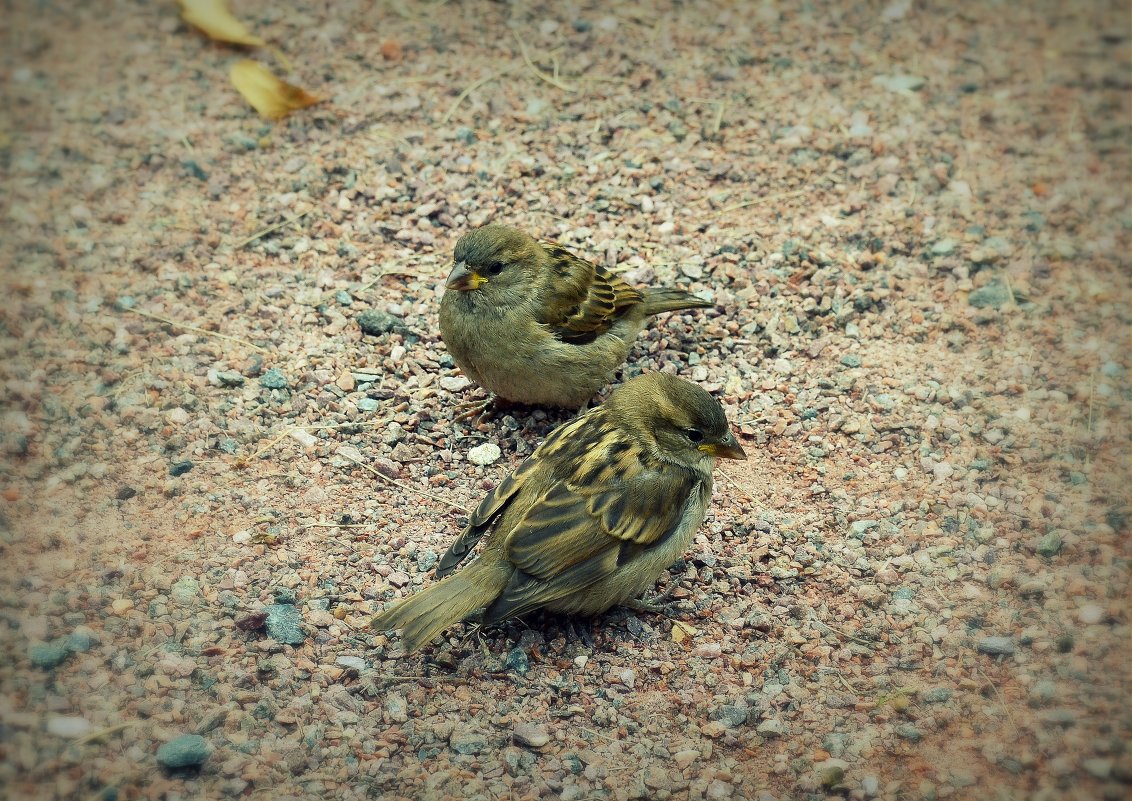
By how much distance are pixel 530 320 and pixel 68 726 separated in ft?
9.43

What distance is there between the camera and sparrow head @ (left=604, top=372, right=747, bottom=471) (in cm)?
486

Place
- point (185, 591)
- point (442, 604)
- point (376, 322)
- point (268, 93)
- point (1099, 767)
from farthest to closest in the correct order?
point (268, 93)
point (376, 322)
point (185, 591)
point (442, 604)
point (1099, 767)

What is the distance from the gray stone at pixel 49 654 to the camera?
4.13m

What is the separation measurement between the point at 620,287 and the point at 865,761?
2.87 meters

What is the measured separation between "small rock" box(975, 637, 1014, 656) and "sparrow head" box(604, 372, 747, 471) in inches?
50.3

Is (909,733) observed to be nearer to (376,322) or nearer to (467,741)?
(467,741)

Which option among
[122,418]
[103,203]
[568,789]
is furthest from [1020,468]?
[103,203]

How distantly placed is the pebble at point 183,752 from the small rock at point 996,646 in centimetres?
301

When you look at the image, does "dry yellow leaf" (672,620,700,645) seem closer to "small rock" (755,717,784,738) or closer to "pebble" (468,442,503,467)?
"small rock" (755,717,784,738)

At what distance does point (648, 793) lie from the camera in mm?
4020

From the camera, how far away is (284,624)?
4.56 m

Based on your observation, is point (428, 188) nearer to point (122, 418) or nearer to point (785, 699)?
point (122, 418)

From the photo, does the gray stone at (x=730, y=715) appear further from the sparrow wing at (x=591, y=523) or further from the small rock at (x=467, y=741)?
the small rock at (x=467, y=741)

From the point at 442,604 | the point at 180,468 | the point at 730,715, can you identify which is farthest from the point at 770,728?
the point at 180,468
